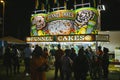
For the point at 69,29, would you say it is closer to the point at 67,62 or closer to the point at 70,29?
the point at 70,29

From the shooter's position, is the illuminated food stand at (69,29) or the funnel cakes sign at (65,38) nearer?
the funnel cakes sign at (65,38)

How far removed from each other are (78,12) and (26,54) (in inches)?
381

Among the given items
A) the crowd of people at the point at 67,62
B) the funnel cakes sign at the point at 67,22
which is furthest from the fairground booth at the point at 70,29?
the crowd of people at the point at 67,62

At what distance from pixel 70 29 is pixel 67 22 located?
81cm

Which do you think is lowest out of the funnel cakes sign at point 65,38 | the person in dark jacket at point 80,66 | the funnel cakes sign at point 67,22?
the person in dark jacket at point 80,66

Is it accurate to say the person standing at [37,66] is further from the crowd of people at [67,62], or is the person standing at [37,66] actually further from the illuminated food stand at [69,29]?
the illuminated food stand at [69,29]

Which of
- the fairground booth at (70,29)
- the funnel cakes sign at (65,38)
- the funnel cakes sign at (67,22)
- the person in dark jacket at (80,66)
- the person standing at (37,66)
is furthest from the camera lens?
the funnel cakes sign at (67,22)

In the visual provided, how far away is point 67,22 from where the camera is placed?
1092 inches

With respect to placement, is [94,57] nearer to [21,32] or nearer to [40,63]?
[40,63]

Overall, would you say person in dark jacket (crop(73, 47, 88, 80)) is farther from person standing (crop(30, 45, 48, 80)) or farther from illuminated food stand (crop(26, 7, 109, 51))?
illuminated food stand (crop(26, 7, 109, 51))

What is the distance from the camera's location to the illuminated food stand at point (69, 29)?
2479 cm

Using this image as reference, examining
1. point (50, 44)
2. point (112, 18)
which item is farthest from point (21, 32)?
point (50, 44)

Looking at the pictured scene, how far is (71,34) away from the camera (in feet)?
86.6

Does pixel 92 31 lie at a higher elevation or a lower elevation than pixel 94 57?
higher
